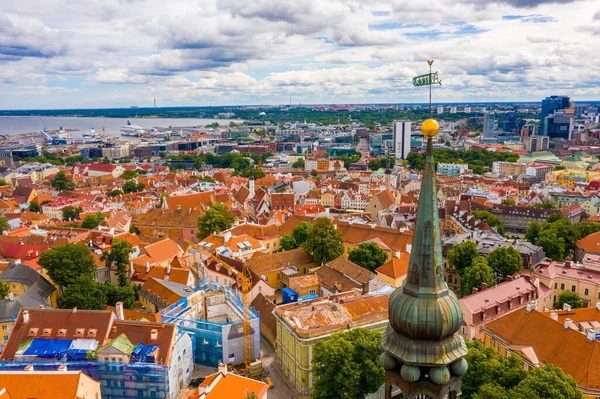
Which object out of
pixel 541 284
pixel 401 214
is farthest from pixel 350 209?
pixel 541 284

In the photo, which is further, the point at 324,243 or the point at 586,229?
the point at 586,229

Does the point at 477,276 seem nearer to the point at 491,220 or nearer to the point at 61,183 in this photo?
the point at 491,220

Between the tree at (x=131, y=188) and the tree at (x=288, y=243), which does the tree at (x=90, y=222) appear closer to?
the tree at (x=288, y=243)

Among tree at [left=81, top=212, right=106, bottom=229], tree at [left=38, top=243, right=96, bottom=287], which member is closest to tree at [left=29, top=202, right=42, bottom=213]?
tree at [left=81, top=212, right=106, bottom=229]

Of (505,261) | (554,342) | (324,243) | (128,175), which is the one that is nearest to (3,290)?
(324,243)

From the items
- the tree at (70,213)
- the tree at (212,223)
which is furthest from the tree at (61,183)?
the tree at (212,223)

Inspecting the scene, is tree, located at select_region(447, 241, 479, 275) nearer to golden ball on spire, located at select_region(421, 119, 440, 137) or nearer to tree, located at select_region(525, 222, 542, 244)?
tree, located at select_region(525, 222, 542, 244)
